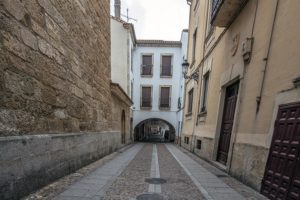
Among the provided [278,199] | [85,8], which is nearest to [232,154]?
[278,199]

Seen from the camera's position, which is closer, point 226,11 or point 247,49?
point 247,49

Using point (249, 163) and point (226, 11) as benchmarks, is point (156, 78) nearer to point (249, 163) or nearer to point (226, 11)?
point (226, 11)

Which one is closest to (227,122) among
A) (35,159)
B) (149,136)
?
(35,159)

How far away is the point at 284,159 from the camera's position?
325 centimetres

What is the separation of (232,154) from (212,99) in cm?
285

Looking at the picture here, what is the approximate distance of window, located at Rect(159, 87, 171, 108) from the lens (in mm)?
20906

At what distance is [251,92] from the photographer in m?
4.60

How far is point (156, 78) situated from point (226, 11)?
1535cm

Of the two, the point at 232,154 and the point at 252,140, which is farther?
the point at 232,154

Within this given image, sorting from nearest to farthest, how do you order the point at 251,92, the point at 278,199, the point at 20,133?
the point at 20,133 → the point at 278,199 → the point at 251,92

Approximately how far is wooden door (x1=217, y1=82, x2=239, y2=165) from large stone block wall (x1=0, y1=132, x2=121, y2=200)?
3875mm

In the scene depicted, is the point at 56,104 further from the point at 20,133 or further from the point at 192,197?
the point at 192,197

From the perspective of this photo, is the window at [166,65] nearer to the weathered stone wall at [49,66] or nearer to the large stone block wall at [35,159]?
the weathered stone wall at [49,66]

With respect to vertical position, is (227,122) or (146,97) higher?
(146,97)
